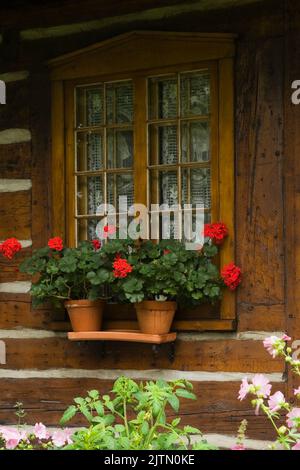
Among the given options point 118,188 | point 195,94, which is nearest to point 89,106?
point 118,188

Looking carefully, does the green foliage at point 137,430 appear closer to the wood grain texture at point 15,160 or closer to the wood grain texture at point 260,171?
the wood grain texture at point 260,171

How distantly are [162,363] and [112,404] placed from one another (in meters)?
2.10

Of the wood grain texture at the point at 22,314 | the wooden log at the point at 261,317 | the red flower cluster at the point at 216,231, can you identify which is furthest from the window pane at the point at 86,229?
the wooden log at the point at 261,317

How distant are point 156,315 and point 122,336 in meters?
0.24

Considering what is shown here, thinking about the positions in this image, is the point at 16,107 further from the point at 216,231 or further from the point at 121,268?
the point at 216,231

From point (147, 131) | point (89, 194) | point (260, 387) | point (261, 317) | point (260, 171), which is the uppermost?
point (147, 131)

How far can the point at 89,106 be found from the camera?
220 inches

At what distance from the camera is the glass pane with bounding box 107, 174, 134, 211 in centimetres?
541

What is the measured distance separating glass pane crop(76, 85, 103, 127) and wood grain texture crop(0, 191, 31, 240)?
59 centimetres

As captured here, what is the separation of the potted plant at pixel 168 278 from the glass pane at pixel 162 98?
0.80 meters

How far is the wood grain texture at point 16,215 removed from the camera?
18.6 feet

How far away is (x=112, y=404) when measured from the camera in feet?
10.2
